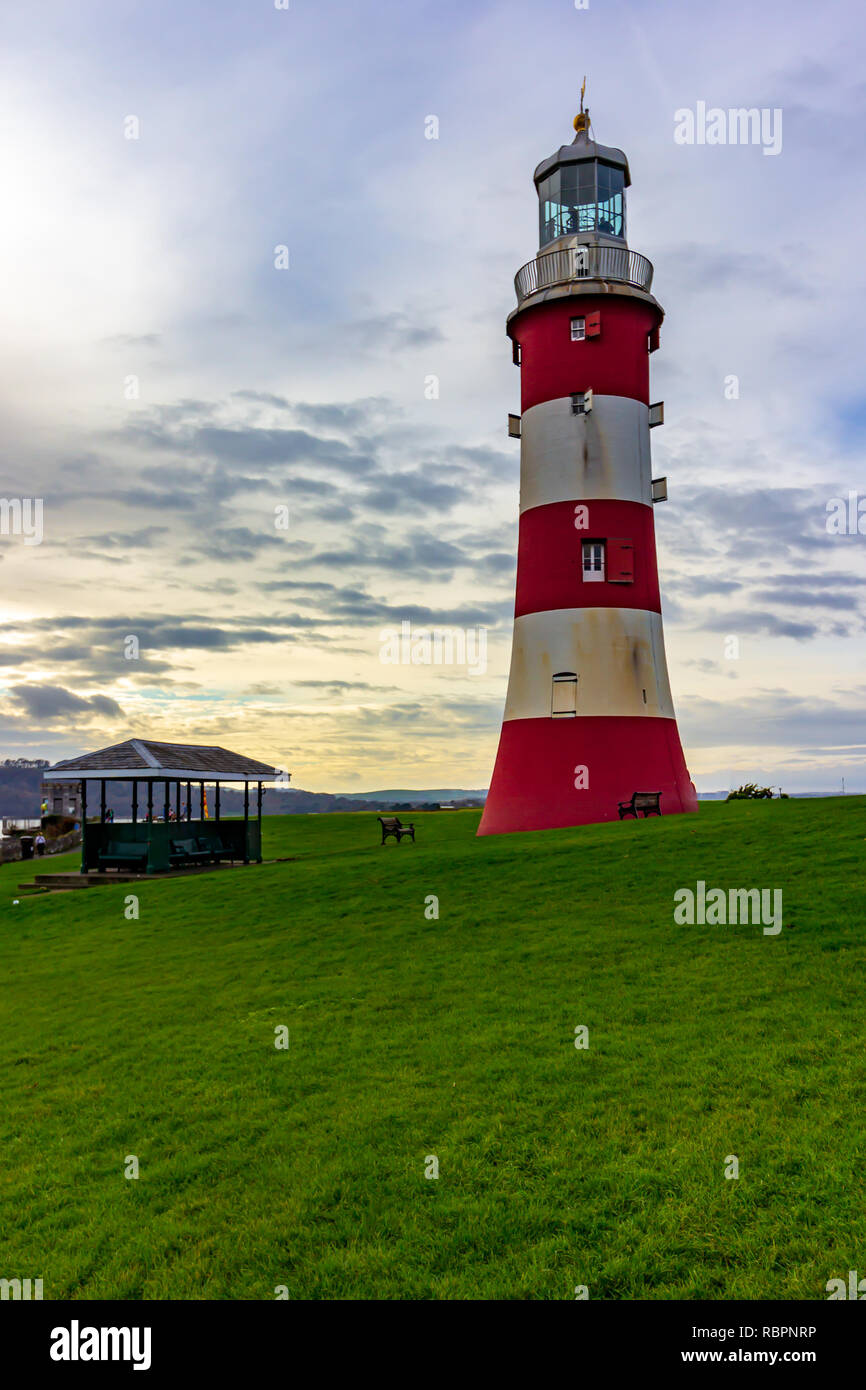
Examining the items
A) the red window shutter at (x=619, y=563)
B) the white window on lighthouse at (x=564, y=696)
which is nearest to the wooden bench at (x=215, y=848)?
the white window on lighthouse at (x=564, y=696)

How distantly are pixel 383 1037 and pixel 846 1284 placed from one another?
5.00 metres

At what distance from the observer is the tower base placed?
23.8 m

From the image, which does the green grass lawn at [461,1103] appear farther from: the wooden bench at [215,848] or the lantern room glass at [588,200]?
the lantern room glass at [588,200]

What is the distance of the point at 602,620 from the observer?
80.2 ft

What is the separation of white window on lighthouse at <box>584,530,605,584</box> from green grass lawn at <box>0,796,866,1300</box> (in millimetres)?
12248

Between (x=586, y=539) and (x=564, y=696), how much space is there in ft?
15.6

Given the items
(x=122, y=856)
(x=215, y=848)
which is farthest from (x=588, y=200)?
(x=122, y=856)

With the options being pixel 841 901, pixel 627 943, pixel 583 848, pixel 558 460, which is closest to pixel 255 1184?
pixel 627 943

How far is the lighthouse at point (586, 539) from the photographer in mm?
24078

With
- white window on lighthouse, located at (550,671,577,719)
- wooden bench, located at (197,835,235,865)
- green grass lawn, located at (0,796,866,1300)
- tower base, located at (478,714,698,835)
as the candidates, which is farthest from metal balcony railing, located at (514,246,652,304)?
wooden bench, located at (197,835,235,865)

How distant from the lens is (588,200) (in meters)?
26.8

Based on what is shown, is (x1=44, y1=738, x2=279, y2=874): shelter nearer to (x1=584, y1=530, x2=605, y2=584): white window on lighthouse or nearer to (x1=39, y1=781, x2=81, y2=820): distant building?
(x1=584, y1=530, x2=605, y2=584): white window on lighthouse

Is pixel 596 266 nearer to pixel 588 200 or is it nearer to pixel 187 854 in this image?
pixel 588 200

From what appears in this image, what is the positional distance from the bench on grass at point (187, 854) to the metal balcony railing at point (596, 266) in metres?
21.0
